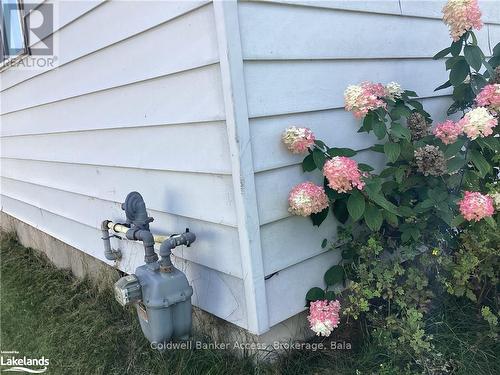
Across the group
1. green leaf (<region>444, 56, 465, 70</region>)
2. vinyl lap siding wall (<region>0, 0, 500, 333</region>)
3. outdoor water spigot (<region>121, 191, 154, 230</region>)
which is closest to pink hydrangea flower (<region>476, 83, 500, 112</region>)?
green leaf (<region>444, 56, 465, 70</region>)

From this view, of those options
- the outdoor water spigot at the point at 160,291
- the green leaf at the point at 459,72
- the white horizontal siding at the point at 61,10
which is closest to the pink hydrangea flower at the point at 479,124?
the green leaf at the point at 459,72

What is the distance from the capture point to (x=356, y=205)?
5.65 feet

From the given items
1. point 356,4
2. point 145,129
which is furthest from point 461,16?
point 145,129

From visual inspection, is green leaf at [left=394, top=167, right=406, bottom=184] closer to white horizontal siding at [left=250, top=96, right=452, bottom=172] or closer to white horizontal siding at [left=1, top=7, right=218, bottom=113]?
white horizontal siding at [left=250, top=96, right=452, bottom=172]

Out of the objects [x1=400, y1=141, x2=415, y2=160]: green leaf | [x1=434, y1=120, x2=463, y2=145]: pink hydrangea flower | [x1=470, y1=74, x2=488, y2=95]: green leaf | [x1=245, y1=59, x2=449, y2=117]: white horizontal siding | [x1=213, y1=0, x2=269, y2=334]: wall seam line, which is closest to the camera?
[x1=213, y1=0, x2=269, y2=334]: wall seam line

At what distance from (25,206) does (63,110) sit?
181cm

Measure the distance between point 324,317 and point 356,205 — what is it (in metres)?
0.49

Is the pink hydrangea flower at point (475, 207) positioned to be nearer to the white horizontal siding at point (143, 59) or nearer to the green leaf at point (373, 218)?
the green leaf at point (373, 218)

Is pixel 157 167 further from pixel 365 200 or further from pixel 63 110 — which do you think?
pixel 63 110

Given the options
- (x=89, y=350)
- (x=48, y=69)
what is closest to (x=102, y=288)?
(x=89, y=350)

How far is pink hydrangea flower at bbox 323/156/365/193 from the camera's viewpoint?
164cm

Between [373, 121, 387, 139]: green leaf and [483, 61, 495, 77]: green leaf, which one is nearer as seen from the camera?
[373, 121, 387, 139]: green leaf

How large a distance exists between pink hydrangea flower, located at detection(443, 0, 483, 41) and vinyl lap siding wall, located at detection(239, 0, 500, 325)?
11.6 inches

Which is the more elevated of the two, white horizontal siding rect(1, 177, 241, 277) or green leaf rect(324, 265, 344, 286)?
white horizontal siding rect(1, 177, 241, 277)
